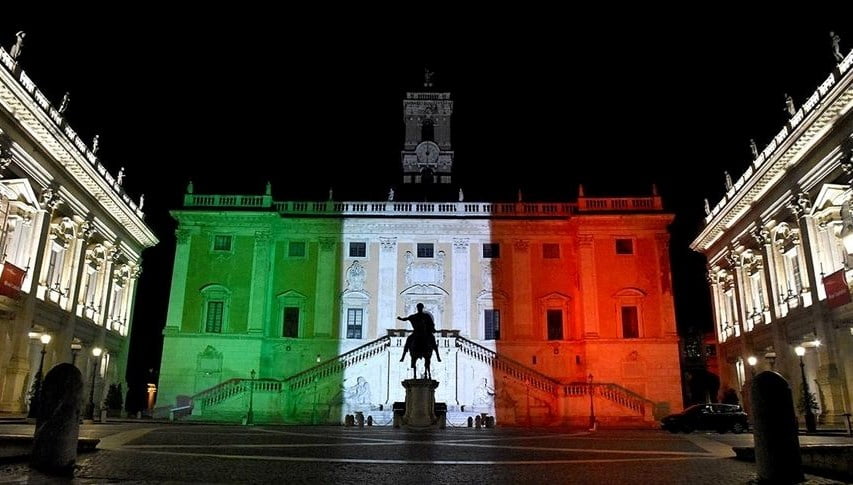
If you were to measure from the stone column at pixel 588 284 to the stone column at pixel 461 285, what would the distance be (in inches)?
289

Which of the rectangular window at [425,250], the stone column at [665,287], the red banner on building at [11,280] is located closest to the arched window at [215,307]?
the rectangular window at [425,250]

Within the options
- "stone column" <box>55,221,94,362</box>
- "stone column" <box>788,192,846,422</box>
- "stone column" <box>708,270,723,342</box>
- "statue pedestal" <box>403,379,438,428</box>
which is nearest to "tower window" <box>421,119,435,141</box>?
"stone column" <box>708,270,723,342</box>

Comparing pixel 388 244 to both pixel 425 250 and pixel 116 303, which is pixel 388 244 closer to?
pixel 425 250

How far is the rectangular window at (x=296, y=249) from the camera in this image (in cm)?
4322

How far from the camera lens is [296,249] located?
43375 mm

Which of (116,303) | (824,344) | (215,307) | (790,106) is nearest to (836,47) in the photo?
(790,106)

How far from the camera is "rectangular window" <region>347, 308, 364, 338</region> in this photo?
1636 inches

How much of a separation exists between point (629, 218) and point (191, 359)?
29.8 metres

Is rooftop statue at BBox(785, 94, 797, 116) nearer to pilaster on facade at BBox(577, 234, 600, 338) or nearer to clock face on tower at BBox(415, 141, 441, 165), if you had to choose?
pilaster on facade at BBox(577, 234, 600, 338)

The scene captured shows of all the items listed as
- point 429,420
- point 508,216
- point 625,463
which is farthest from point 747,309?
point 625,463

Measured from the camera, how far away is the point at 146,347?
53531mm

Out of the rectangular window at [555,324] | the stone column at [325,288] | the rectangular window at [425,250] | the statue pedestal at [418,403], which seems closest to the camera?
the statue pedestal at [418,403]

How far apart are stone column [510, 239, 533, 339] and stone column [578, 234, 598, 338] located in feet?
11.2

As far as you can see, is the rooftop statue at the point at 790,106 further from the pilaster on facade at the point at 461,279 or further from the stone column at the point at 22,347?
the stone column at the point at 22,347
